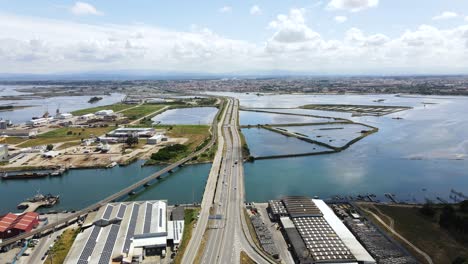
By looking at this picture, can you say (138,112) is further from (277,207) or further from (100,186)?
(277,207)

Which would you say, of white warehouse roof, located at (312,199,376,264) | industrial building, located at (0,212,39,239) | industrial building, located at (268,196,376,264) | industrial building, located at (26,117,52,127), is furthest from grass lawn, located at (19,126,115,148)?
white warehouse roof, located at (312,199,376,264)

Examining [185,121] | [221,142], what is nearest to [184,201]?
[221,142]

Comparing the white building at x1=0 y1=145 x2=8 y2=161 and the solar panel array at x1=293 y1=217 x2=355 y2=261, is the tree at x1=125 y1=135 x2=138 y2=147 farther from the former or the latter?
the solar panel array at x1=293 y1=217 x2=355 y2=261

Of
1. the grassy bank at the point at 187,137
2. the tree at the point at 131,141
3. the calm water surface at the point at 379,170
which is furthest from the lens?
the tree at the point at 131,141

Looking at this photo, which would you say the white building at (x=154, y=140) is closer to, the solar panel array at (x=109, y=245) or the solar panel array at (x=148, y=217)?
the solar panel array at (x=148, y=217)

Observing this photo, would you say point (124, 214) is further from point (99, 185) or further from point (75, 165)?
point (75, 165)

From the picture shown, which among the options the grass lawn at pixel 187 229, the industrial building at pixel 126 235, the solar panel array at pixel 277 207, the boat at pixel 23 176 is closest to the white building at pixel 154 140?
the boat at pixel 23 176

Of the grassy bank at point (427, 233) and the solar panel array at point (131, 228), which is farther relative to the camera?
the grassy bank at point (427, 233)

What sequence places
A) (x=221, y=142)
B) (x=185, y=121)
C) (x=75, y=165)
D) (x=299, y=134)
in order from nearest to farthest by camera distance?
(x=75, y=165)
(x=221, y=142)
(x=299, y=134)
(x=185, y=121)
